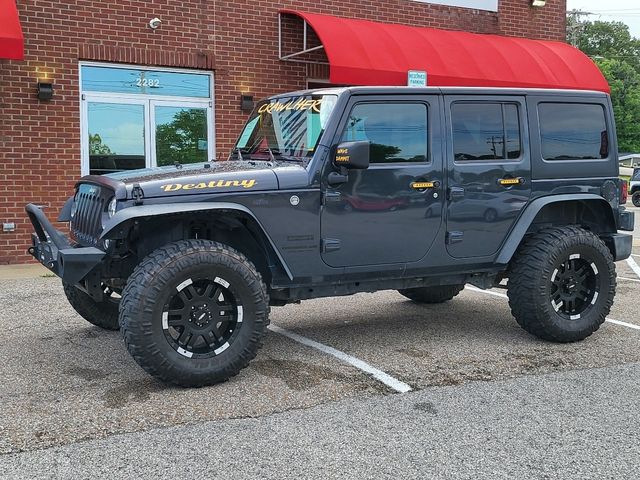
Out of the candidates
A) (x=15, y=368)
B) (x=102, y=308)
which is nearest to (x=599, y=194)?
(x=102, y=308)

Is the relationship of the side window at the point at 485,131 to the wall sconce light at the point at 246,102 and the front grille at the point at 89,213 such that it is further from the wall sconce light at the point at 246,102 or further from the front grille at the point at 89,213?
the wall sconce light at the point at 246,102

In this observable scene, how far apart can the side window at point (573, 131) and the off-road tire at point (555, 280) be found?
647 mm

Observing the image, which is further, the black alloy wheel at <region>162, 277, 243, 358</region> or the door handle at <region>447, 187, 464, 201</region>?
the door handle at <region>447, 187, 464, 201</region>

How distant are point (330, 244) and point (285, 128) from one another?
1.05 meters

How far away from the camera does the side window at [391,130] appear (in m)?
4.98

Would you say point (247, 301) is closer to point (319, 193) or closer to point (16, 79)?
point (319, 193)

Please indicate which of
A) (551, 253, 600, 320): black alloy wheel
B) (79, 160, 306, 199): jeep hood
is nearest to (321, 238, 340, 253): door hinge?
(79, 160, 306, 199): jeep hood

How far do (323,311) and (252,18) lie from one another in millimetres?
6082

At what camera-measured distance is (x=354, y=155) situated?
14.9 feet

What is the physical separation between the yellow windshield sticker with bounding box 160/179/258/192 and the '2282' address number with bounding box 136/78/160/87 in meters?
6.65

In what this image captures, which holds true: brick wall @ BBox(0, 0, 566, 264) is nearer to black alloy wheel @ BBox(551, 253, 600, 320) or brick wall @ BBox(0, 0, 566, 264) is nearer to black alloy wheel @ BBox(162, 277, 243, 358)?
black alloy wheel @ BBox(162, 277, 243, 358)

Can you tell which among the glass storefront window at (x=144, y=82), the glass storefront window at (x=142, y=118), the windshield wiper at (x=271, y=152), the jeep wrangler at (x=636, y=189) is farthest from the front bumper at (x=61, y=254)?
the jeep wrangler at (x=636, y=189)

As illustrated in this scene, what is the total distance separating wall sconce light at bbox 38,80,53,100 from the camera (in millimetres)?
9609

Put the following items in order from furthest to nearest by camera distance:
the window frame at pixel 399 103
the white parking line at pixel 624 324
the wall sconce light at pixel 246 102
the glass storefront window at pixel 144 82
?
the wall sconce light at pixel 246 102 < the glass storefront window at pixel 144 82 < the white parking line at pixel 624 324 < the window frame at pixel 399 103
